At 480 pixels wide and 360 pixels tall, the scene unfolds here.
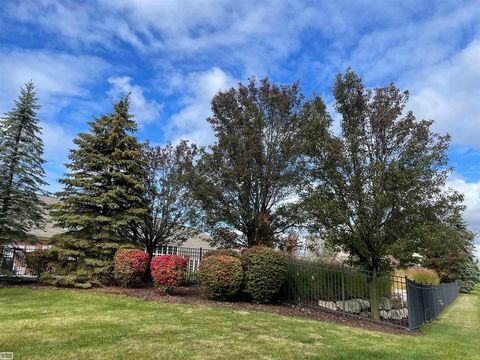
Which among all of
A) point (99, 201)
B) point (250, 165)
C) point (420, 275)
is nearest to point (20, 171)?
point (99, 201)

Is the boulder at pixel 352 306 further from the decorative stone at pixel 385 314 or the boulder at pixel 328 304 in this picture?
the decorative stone at pixel 385 314

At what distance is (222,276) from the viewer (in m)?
11.2

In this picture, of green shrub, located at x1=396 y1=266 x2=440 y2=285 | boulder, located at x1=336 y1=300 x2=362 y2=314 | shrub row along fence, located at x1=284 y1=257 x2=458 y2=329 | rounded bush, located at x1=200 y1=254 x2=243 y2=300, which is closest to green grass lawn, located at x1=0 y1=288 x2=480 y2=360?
rounded bush, located at x1=200 y1=254 x2=243 y2=300

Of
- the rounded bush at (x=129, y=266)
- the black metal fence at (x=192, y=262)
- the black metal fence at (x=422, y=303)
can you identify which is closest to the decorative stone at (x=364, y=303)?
the black metal fence at (x=422, y=303)

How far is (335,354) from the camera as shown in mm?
6324

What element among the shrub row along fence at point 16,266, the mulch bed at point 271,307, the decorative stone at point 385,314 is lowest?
the decorative stone at point 385,314

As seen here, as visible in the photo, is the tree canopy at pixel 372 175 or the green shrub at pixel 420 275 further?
the green shrub at pixel 420 275

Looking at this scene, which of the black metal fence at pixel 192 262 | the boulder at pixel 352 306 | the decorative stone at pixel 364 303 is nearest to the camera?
the boulder at pixel 352 306

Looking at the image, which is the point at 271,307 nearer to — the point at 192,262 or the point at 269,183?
the point at 269,183

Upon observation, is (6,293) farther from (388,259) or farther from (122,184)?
(388,259)

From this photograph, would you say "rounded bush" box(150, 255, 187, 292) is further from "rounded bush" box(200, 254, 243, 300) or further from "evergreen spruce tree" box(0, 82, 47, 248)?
"evergreen spruce tree" box(0, 82, 47, 248)

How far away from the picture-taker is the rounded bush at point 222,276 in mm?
11258

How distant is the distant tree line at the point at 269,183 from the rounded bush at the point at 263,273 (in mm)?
1753

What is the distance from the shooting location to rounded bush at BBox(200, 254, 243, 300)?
36.9ft
